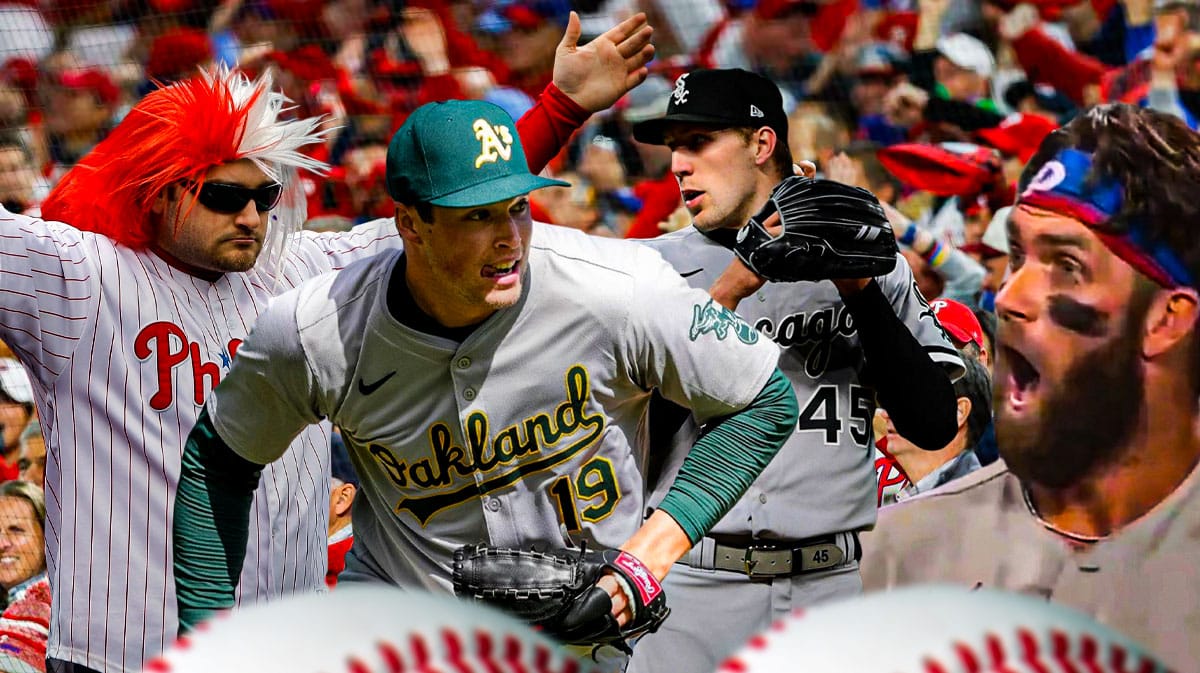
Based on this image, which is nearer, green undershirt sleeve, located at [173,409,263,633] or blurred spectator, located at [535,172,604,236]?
green undershirt sleeve, located at [173,409,263,633]

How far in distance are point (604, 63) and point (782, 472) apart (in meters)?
0.87

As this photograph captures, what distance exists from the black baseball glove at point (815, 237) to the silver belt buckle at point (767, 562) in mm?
552

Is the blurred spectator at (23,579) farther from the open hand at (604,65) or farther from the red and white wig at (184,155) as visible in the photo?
the open hand at (604,65)

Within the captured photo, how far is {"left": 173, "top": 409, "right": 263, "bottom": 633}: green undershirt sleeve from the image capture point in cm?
241

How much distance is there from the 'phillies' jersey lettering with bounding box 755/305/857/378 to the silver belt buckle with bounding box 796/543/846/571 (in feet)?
1.12

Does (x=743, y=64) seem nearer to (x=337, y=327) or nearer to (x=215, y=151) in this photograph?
(x=215, y=151)

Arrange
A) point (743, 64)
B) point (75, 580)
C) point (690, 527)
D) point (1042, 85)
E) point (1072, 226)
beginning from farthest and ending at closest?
point (743, 64)
point (1042, 85)
point (1072, 226)
point (75, 580)
point (690, 527)

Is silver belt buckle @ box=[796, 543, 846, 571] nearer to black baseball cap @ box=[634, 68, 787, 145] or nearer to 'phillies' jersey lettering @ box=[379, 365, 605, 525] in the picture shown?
'phillies' jersey lettering @ box=[379, 365, 605, 525]

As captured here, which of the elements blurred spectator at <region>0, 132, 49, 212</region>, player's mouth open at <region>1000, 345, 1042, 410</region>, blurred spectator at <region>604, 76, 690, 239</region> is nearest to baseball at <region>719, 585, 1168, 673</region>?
player's mouth open at <region>1000, 345, 1042, 410</region>

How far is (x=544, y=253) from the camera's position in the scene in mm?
2363

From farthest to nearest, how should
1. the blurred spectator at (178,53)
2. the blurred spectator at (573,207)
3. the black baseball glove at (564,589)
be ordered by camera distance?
the blurred spectator at (178,53) < the blurred spectator at (573,207) < the black baseball glove at (564,589)

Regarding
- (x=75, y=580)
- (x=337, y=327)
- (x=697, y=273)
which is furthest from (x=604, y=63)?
(x=75, y=580)

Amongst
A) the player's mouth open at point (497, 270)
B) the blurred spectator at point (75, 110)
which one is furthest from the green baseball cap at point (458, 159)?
the blurred spectator at point (75, 110)

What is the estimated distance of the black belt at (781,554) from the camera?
2.89 meters
